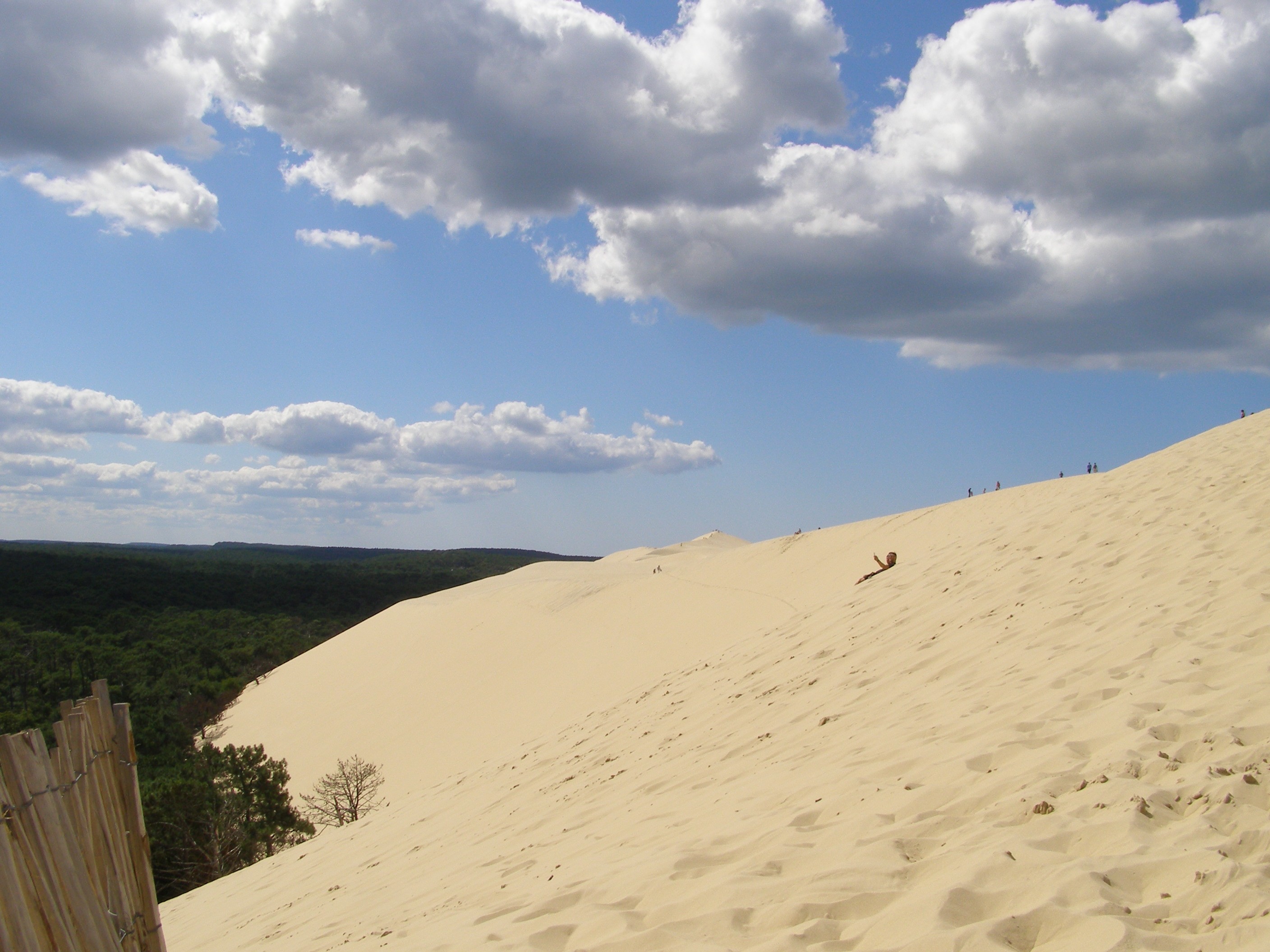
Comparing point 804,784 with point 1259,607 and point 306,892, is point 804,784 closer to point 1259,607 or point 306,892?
point 1259,607

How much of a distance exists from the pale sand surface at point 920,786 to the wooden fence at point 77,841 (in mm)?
1311

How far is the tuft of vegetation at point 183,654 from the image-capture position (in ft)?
40.4

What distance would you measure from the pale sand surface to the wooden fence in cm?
131

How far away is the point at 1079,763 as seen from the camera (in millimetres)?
3957

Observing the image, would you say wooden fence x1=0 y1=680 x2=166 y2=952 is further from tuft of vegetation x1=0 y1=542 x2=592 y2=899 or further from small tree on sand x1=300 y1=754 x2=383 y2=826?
small tree on sand x1=300 y1=754 x2=383 y2=826

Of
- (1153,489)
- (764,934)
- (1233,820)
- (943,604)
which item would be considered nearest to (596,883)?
(764,934)

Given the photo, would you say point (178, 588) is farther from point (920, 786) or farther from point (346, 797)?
point (920, 786)

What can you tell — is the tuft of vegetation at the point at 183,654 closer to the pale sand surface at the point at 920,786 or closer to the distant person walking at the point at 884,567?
the pale sand surface at the point at 920,786

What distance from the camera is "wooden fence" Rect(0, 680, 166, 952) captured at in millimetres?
2572

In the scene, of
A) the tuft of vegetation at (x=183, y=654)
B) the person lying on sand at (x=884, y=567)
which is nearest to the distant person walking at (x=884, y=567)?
the person lying on sand at (x=884, y=567)

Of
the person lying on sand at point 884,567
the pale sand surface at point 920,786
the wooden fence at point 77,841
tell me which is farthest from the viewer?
the person lying on sand at point 884,567

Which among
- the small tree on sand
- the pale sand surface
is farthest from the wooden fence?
the small tree on sand

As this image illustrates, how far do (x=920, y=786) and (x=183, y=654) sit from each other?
1365 inches

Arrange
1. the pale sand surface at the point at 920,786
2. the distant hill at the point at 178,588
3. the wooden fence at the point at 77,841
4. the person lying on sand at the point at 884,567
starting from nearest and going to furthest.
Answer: the wooden fence at the point at 77,841 < the pale sand surface at the point at 920,786 < the person lying on sand at the point at 884,567 < the distant hill at the point at 178,588
